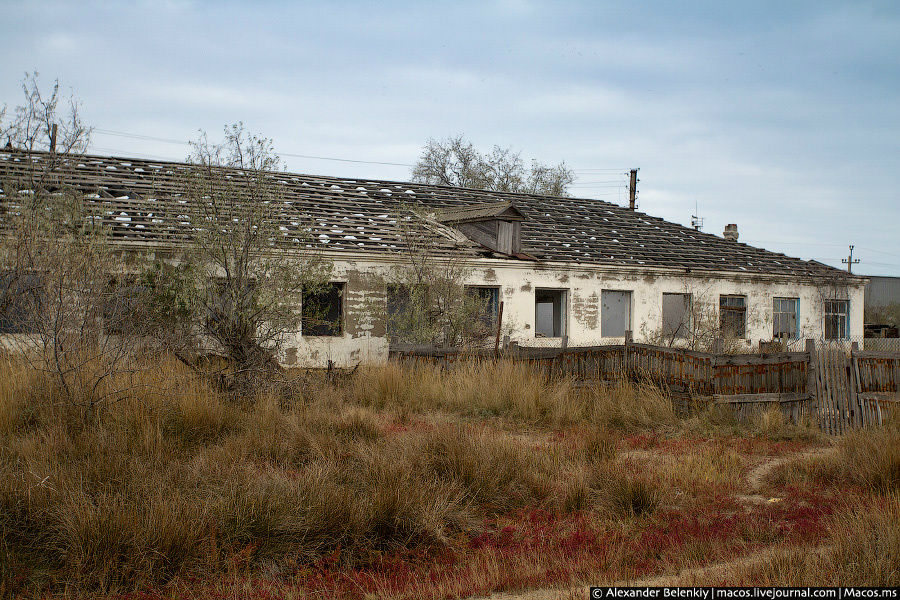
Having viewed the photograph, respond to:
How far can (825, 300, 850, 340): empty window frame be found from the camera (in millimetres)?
24109

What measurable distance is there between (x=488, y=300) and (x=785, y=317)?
1087cm

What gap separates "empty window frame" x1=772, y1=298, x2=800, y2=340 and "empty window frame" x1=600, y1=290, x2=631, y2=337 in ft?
18.0

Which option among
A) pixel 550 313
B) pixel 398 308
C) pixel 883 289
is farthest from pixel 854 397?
pixel 883 289

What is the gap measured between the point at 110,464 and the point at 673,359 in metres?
7.82

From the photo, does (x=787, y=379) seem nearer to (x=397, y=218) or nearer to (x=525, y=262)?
(x=525, y=262)

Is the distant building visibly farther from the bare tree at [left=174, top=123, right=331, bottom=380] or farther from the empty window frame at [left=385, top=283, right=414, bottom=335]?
the bare tree at [left=174, top=123, right=331, bottom=380]

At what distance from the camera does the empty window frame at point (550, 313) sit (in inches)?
800

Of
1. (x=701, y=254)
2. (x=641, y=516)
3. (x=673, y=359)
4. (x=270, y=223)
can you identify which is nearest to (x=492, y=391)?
(x=673, y=359)

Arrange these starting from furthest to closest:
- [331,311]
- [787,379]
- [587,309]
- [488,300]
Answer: [587,309] < [488,300] < [331,311] < [787,379]

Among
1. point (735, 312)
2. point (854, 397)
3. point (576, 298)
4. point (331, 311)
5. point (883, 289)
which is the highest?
point (883, 289)

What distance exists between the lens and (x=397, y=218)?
64.6ft

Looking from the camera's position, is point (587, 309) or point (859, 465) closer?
point (859, 465)

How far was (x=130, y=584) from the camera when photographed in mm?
4570

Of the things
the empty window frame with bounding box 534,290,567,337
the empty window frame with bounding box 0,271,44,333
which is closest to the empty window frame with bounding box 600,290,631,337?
the empty window frame with bounding box 534,290,567,337
